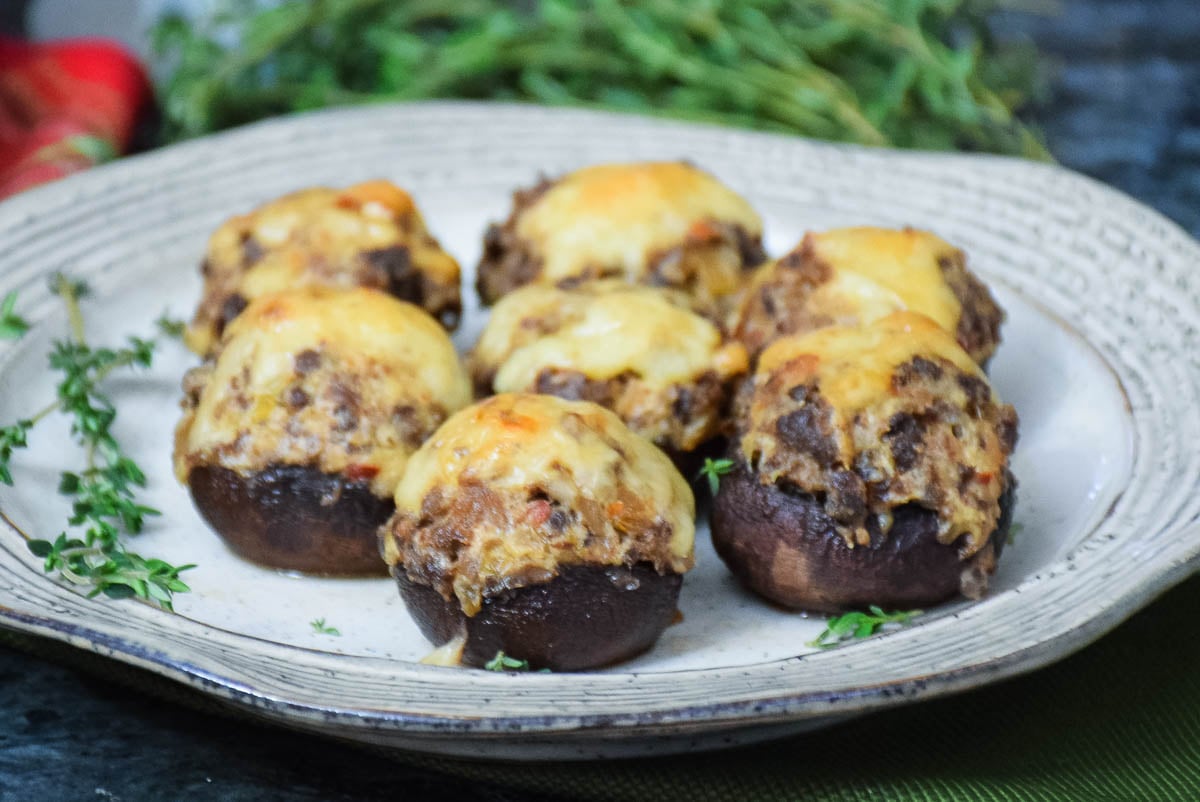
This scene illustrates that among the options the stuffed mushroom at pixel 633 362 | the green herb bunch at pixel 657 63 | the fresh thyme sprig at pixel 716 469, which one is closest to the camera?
the fresh thyme sprig at pixel 716 469

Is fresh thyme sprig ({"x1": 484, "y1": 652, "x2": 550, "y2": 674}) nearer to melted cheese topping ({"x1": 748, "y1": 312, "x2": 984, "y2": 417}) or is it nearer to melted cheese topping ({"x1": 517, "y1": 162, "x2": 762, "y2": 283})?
melted cheese topping ({"x1": 748, "y1": 312, "x2": 984, "y2": 417})

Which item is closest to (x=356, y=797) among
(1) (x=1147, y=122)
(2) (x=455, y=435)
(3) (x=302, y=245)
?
(2) (x=455, y=435)

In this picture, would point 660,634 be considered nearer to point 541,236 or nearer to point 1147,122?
point 541,236

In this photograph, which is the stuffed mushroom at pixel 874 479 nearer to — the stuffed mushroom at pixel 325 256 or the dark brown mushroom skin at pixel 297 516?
the dark brown mushroom skin at pixel 297 516

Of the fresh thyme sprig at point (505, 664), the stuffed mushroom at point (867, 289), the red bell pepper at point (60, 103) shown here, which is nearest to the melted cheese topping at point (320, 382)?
the fresh thyme sprig at point (505, 664)

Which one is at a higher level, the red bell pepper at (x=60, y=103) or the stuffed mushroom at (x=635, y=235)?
the stuffed mushroom at (x=635, y=235)

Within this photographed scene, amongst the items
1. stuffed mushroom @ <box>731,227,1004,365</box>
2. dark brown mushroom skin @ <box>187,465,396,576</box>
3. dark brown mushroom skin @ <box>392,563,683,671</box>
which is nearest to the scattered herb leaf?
dark brown mushroom skin @ <box>187,465,396,576</box>

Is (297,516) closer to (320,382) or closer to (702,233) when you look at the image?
(320,382)

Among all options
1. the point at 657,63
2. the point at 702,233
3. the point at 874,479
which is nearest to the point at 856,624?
the point at 874,479
